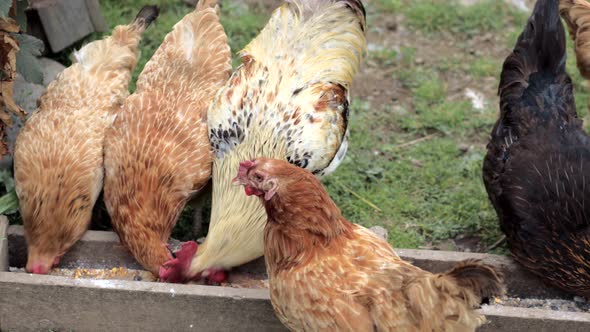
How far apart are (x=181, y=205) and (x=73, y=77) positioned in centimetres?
111

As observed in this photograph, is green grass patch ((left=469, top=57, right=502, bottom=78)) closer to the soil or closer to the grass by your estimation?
the grass

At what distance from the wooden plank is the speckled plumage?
1.82 m

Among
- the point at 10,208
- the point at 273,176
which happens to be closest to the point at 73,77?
the point at 10,208

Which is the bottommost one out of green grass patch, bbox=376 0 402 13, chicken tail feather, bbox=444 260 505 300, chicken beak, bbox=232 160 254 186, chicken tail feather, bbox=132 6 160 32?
chicken tail feather, bbox=444 260 505 300

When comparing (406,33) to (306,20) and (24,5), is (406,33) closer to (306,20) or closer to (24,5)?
(306,20)

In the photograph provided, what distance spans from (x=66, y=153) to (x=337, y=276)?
173 cm

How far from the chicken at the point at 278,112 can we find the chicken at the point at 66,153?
0.65m

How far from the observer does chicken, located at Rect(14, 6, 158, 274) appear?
4.04 metres

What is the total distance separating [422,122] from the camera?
5805 millimetres

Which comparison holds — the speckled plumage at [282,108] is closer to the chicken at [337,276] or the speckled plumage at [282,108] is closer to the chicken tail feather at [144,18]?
the chicken at [337,276]

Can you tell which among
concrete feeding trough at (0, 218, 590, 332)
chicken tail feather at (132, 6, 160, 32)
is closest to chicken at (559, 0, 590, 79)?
concrete feeding trough at (0, 218, 590, 332)

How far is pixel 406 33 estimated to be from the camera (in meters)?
6.75

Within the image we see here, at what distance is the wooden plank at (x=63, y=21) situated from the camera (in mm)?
5539

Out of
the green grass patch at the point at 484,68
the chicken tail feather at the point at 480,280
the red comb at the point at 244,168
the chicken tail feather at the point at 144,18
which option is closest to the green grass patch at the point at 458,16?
the green grass patch at the point at 484,68
